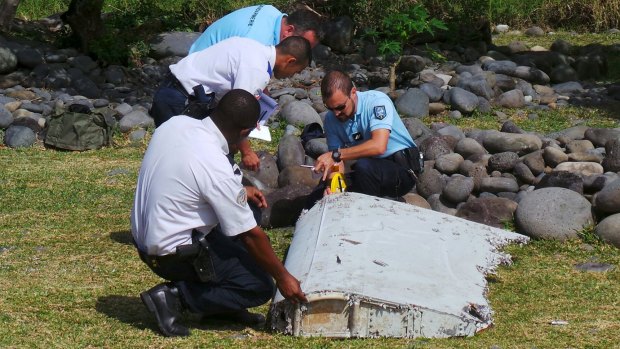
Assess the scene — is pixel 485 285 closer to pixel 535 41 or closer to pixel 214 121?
pixel 214 121

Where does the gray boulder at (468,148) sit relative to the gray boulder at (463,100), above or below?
above

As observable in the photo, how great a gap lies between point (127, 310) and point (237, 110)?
1.47 m

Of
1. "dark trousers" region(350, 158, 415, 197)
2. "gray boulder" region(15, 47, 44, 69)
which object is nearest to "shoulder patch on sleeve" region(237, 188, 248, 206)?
"dark trousers" region(350, 158, 415, 197)

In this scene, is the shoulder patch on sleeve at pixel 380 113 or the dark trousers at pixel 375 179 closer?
the shoulder patch on sleeve at pixel 380 113

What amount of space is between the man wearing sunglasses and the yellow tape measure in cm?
5

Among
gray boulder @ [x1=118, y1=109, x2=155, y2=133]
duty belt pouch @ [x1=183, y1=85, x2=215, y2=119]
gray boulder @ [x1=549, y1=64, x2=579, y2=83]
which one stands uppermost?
duty belt pouch @ [x1=183, y1=85, x2=215, y2=119]

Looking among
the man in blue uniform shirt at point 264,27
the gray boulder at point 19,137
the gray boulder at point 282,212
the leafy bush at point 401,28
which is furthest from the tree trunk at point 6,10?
the gray boulder at point 282,212

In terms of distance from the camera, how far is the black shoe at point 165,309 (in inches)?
216

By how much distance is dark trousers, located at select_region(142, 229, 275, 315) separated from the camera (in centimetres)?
553

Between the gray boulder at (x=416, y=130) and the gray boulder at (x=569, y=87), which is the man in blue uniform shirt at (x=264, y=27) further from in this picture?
the gray boulder at (x=569, y=87)

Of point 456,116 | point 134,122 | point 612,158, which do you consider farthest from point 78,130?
point 612,158

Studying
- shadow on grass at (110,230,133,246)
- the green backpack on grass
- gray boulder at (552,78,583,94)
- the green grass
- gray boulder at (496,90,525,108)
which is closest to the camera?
the green grass

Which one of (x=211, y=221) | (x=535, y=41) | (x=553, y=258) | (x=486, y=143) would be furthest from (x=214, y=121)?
(x=535, y=41)

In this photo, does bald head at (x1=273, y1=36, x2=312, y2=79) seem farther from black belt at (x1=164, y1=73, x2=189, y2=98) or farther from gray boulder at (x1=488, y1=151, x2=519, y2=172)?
gray boulder at (x1=488, y1=151, x2=519, y2=172)
